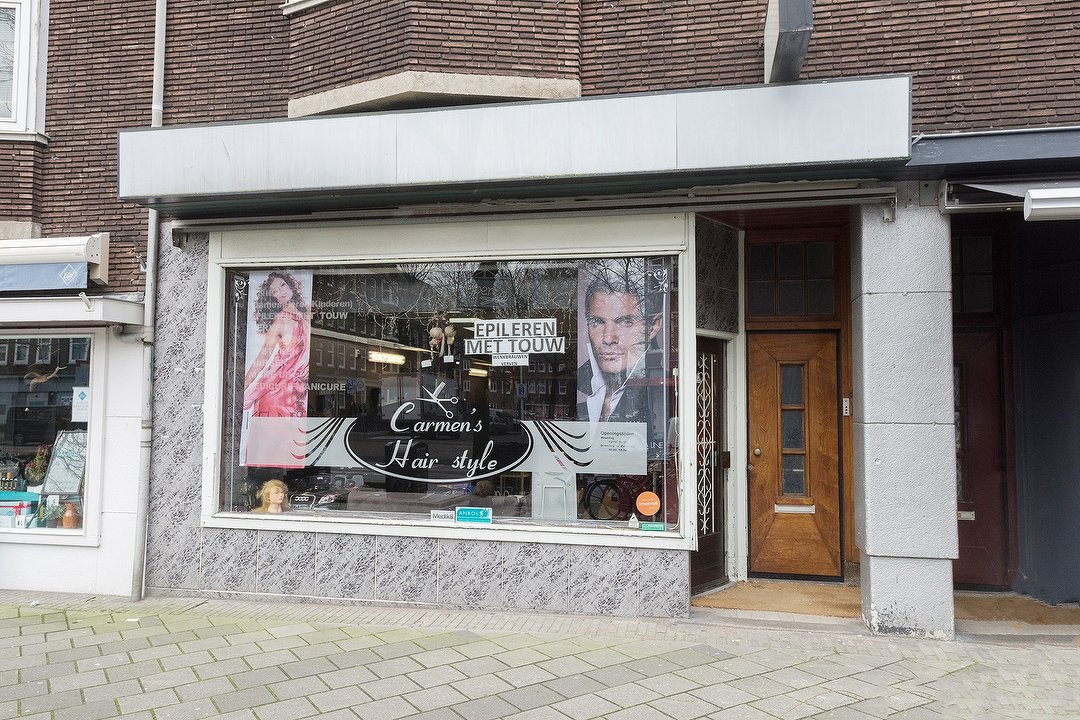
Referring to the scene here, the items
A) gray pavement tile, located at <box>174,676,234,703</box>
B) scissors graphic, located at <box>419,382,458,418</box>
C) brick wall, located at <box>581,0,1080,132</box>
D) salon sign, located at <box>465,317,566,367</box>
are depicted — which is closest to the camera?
gray pavement tile, located at <box>174,676,234,703</box>

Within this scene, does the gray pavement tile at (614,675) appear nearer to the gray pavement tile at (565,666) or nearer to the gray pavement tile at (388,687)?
the gray pavement tile at (565,666)

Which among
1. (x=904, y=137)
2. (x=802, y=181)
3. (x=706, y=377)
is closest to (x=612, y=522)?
(x=706, y=377)

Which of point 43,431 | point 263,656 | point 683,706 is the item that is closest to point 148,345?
point 43,431

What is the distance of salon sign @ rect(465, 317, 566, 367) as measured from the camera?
658cm

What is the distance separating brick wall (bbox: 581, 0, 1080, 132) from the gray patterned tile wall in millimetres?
4150

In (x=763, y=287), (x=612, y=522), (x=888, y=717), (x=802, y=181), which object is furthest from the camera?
(x=763, y=287)

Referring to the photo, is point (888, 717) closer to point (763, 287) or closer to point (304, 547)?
point (763, 287)

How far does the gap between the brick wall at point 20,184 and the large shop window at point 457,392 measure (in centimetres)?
241

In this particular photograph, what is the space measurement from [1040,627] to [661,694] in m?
3.53

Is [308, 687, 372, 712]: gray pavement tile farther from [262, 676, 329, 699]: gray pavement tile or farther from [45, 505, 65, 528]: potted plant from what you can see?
[45, 505, 65, 528]: potted plant

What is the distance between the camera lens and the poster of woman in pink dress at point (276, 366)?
7.02 metres

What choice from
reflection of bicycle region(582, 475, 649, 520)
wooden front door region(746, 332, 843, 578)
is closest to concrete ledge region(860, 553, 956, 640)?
wooden front door region(746, 332, 843, 578)

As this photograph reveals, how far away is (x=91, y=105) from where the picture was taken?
296 inches

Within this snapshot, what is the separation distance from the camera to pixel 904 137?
5.27 metres
